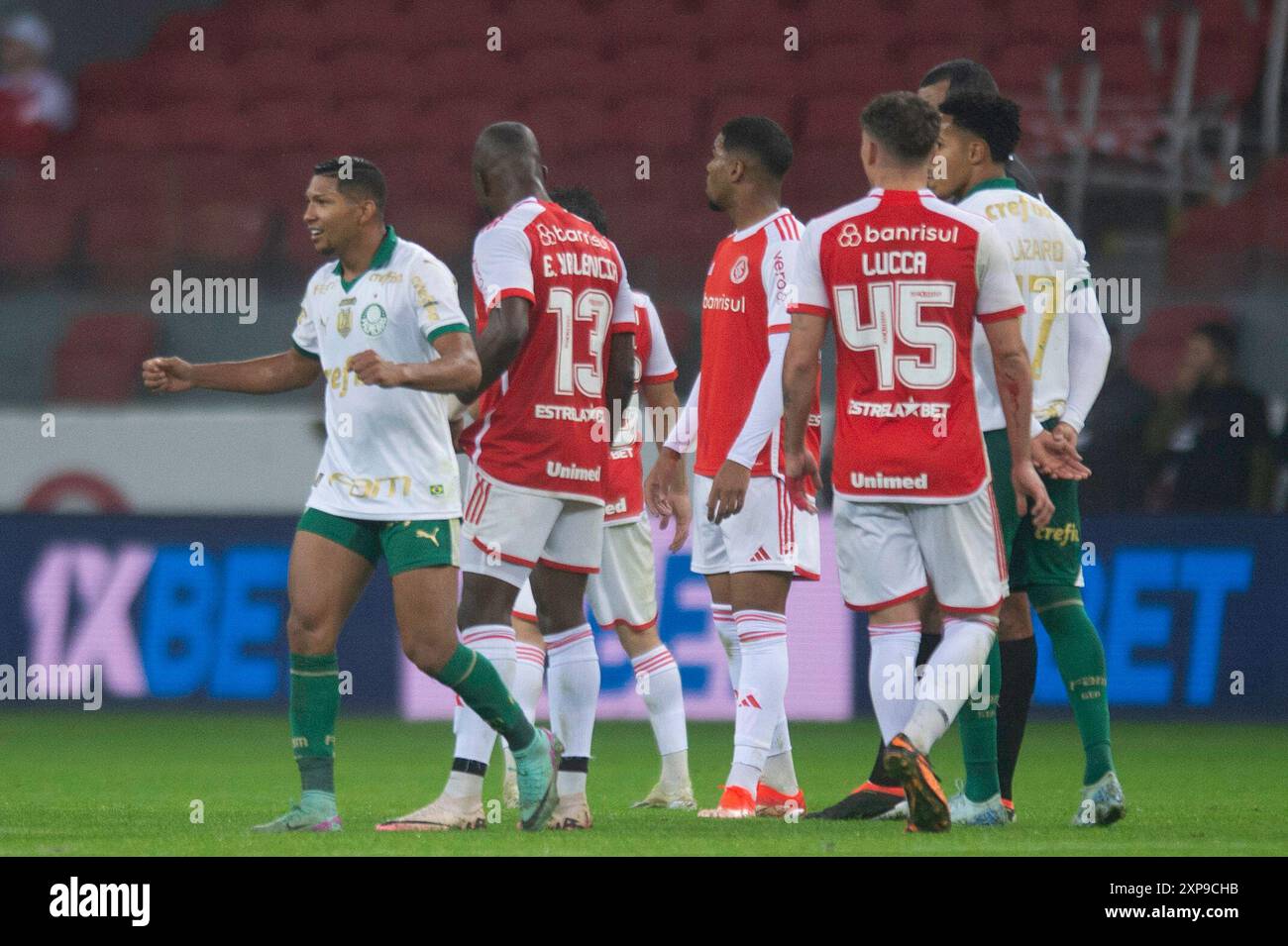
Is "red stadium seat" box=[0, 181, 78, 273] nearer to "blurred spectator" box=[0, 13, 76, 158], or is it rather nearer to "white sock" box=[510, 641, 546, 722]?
"blurred spectator" box=[0, 13, 76, 158]

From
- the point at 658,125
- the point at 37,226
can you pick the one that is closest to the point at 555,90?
the point at 658,125

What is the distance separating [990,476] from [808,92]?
914 cm

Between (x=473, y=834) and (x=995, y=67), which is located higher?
(x=995, y=67)

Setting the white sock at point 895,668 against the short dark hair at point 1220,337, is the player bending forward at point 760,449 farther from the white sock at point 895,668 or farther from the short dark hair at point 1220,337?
the short dark hair at point 1220,337

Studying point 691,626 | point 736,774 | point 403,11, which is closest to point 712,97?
point 403,11

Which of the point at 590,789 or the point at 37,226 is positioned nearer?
the point at 590,789

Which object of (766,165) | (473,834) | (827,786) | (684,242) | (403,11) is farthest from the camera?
(403,11)

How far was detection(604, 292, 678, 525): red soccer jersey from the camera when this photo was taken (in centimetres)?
677

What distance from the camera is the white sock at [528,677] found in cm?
657

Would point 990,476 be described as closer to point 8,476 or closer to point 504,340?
point 504,340

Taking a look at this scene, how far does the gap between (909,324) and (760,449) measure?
2.64 ft

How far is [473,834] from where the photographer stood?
5539 millimetres

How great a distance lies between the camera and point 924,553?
18.1 feet

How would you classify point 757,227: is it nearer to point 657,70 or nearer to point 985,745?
point 985,745
